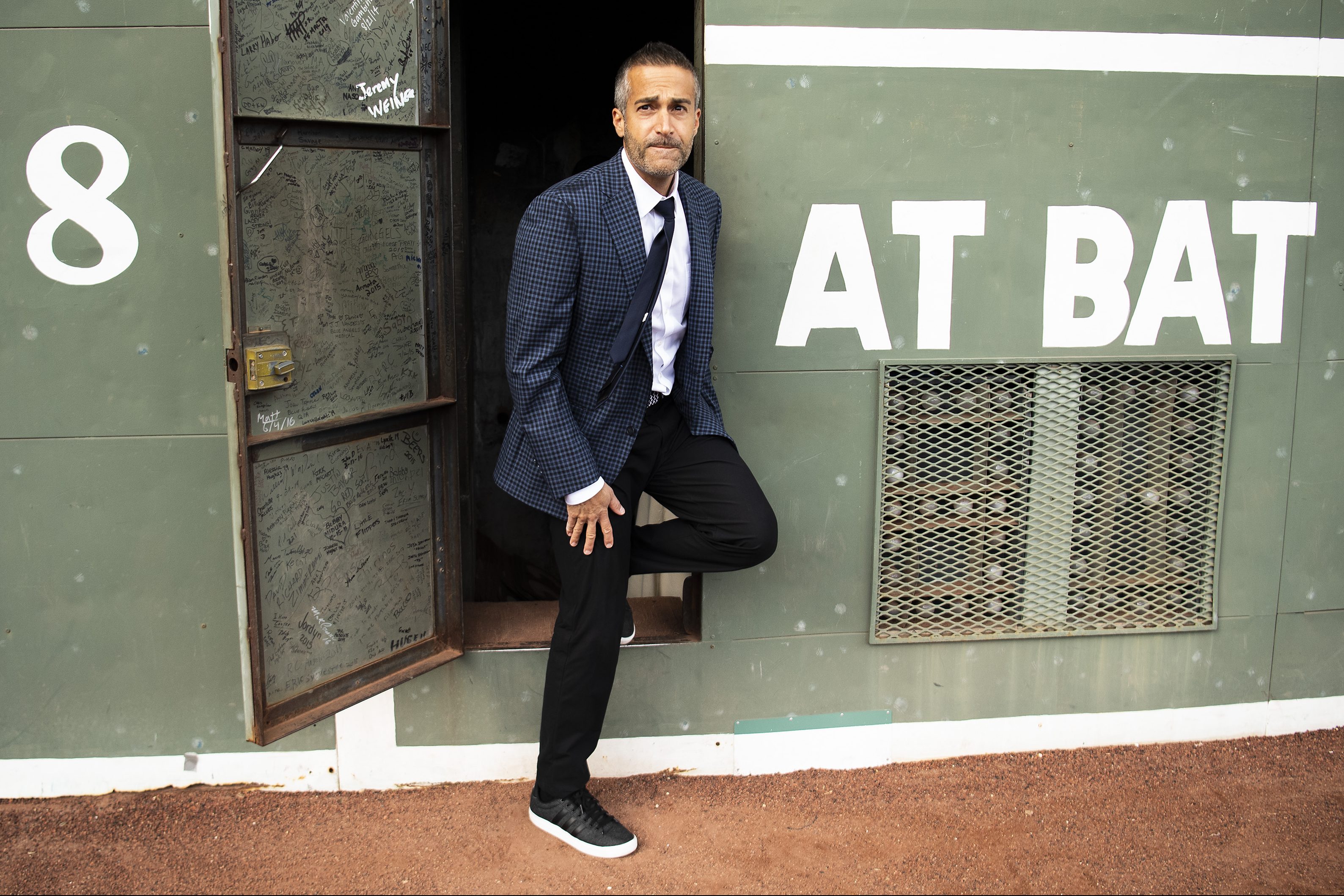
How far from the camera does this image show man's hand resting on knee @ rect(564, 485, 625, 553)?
8.87 ft

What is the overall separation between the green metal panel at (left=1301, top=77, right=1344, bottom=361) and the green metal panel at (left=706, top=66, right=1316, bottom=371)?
0.05 m

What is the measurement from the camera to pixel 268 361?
259 cm

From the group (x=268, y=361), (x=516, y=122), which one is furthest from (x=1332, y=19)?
(x=268, y=361)

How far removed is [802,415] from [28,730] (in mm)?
2758

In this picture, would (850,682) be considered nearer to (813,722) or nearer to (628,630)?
(813,722)

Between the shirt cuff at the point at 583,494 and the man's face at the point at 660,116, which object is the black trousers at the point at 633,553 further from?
the man's face at the point at 660,116

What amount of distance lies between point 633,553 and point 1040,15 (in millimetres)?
2187

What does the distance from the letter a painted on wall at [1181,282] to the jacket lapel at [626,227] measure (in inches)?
70.0

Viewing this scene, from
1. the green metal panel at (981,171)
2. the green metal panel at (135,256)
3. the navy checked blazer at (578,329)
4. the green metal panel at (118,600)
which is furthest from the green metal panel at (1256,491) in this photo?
the green metal panel at (135,256)

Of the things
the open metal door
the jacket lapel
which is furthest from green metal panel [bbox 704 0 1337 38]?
the open metal door

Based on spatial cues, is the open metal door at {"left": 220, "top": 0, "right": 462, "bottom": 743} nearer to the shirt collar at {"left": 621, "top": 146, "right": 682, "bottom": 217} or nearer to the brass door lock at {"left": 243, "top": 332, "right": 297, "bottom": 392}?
the brass door lock at {"left": 243, "top": 332, "right": 297, "bottom": 392}

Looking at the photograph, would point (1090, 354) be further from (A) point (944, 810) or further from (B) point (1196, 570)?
(A) point (944, 810)

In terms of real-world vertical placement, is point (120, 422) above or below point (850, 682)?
above

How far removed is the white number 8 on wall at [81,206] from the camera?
2.96 meters
